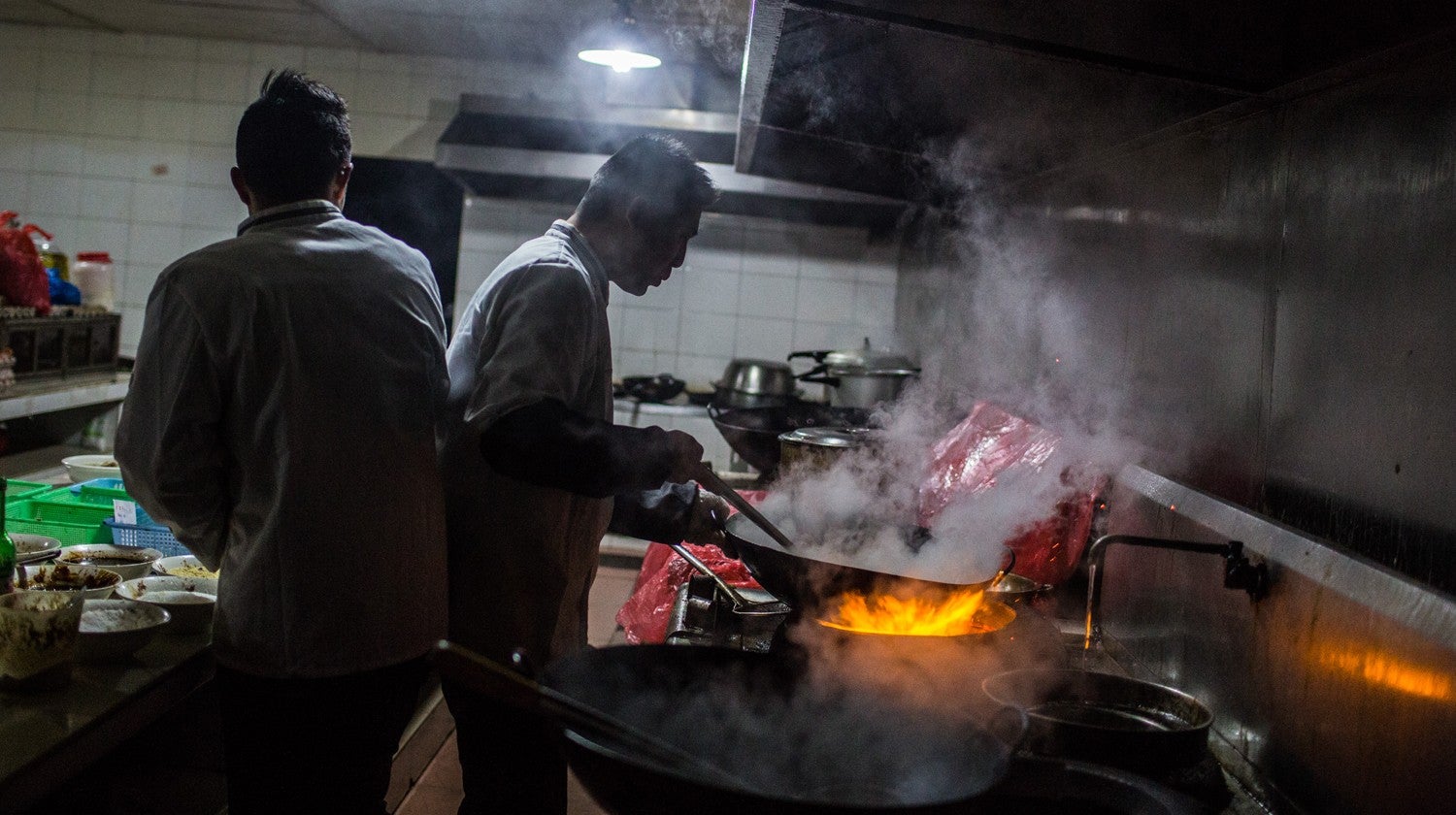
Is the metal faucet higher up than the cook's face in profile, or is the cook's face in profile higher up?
the cook's face in profile

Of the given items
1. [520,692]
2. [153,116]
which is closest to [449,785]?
[520,692]

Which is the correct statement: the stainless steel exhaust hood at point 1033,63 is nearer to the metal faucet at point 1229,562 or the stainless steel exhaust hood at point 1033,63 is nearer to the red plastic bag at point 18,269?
the metal faucet at point 1229,562

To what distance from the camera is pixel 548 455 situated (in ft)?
5.27

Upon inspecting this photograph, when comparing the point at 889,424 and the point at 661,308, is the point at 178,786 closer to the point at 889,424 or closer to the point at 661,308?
the point at 889,424

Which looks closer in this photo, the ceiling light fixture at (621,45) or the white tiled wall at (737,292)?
the ceiling light fixture at (621,45)

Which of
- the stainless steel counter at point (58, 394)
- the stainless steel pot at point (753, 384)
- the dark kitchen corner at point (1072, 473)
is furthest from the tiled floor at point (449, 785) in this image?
the stainless steel counter at point (58, 394)

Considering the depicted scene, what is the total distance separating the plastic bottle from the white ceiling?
139 centimetres

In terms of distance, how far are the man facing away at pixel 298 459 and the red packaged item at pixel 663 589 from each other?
913mm

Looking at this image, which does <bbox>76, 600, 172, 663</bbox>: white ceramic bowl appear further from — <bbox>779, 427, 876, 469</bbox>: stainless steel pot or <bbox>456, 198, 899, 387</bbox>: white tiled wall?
<bbox>456, 198, 899, 387</bbox>: white tiled wall

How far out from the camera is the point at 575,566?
186 centimetres

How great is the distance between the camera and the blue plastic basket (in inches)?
88.2

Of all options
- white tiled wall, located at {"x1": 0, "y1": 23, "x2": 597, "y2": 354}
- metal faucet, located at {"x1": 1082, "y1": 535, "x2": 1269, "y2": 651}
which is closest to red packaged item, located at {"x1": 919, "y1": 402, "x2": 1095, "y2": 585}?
metal faucet, located at {"x1": 1082, "y1": 535, "x2": 1269, "y2": 651}

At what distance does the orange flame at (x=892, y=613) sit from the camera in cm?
161

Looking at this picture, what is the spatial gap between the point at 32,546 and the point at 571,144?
10.1ft
